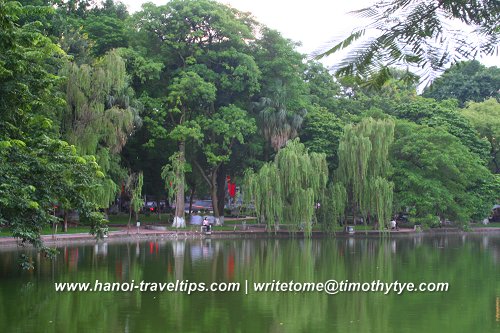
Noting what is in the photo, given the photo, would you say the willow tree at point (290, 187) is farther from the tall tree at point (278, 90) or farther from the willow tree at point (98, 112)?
the willow tree at point (98, 112)

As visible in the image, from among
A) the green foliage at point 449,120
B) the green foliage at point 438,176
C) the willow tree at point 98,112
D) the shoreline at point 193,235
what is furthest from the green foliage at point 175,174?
the green foliage at point 449,120

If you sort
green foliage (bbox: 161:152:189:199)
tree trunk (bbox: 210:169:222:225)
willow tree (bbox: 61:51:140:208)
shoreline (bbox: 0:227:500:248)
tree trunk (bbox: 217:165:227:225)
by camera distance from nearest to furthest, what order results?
1. shoreline (bbox: 0:227:500:248)
2. willow tree (bbox: 61:51:140:208)
3. green foliage (bbox: 161:152:189:199)
4. tree trunk (bbox: 210:169:222:225)
5. tree trunk (bbox: 217:165:227:225)

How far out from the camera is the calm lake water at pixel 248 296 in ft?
31.5

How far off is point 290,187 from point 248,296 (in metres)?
15.3

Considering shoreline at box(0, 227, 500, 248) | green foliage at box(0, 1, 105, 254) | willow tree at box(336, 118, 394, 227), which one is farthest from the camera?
willow tree at box(336, 118, 394, 227)

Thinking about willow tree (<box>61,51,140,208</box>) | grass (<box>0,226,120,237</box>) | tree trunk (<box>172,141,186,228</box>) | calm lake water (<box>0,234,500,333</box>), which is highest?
willow tree (<box>61,51,140,208</box>)

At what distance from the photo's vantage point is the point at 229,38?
100 ft

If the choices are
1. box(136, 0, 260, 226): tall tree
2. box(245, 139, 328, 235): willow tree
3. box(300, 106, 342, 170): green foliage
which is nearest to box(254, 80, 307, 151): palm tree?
box(136, 0, 260, 226): tall tree

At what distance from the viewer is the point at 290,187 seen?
2716 cm

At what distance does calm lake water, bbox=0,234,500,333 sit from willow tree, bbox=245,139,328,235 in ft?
16.5

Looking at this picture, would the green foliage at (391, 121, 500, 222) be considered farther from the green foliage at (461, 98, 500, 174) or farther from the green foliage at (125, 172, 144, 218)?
the green foliage at (125, 172, 144, 218)

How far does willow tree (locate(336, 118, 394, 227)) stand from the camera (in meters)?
28.1

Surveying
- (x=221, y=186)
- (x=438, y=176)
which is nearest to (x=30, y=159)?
(x=221, y=186)

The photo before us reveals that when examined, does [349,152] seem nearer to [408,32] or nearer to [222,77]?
[222,77]
